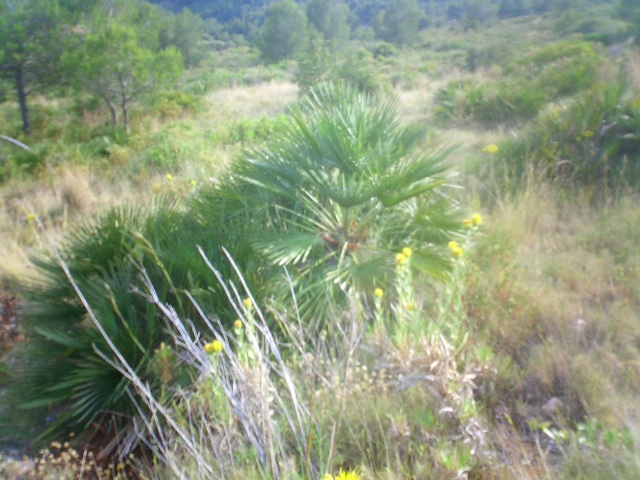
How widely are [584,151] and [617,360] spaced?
11.7ft

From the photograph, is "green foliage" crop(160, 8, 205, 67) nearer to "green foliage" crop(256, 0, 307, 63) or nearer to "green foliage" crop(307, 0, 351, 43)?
"green foliage" crop(256, 0, 307, 63)

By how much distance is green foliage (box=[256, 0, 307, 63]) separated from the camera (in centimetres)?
1800

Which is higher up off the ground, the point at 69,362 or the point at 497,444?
the point at 497,444

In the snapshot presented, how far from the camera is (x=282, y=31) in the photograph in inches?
761

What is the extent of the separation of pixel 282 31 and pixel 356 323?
19.0 meters

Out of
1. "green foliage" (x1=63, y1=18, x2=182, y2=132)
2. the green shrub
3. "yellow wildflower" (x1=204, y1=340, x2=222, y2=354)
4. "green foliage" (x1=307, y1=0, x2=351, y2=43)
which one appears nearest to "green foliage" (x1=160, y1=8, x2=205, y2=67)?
"green foliage" (x1=307, y1=0, x2=351, y2=43)

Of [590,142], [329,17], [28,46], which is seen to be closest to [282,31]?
[329,17]

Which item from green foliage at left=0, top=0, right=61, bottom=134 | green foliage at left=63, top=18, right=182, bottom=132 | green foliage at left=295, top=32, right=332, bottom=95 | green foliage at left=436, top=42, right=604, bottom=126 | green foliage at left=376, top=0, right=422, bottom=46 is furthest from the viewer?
green foliage at left=376, top=0, right=422, bottom=46

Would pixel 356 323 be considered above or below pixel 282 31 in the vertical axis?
below

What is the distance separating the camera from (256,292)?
125 inches

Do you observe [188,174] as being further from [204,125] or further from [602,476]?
[602,476]

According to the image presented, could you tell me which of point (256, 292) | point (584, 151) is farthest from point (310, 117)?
point (584, 151)

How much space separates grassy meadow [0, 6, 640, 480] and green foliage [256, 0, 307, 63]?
42.4 ft

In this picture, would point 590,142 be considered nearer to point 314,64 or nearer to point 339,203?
point 339,203
